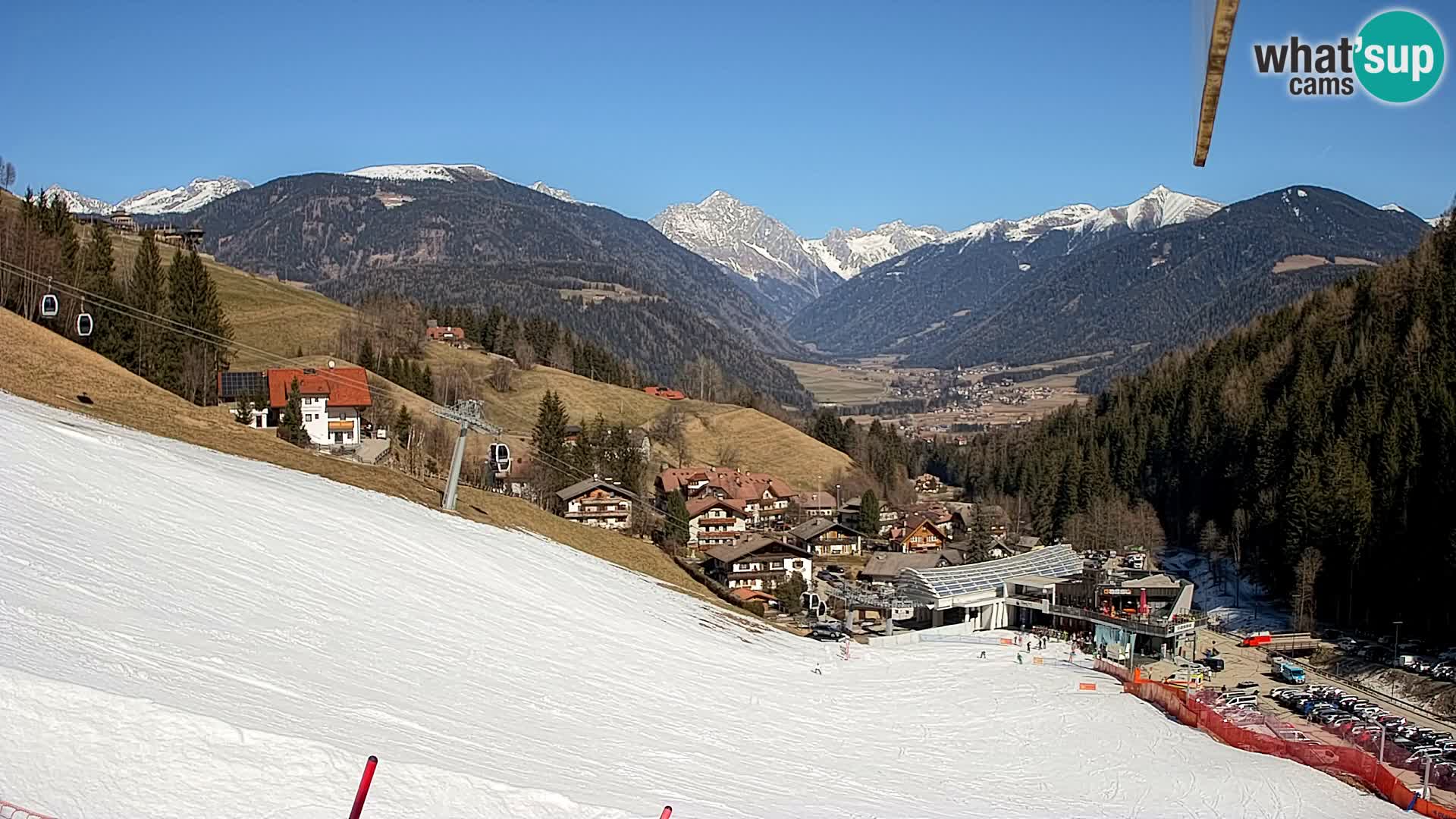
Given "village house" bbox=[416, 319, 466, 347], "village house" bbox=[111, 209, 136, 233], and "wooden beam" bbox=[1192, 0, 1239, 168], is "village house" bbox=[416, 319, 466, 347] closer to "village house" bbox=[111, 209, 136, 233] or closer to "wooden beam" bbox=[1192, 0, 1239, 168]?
"village house" bbox=[111, 209, 136, 233]

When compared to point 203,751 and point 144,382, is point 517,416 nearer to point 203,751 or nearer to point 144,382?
point 144,382

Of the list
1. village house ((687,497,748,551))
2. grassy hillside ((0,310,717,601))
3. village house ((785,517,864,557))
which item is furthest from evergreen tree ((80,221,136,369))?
village house ((785,517,864,557))

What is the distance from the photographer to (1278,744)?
26109 millimetres

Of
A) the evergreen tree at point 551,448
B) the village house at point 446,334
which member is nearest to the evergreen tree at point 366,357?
the evergreen tree at point 551,448

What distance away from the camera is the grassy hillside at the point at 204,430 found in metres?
36.6

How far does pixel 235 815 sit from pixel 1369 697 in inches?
1863

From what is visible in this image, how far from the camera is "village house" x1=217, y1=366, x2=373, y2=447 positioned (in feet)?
234

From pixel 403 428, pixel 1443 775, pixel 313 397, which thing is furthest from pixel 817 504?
pixel 1443 775

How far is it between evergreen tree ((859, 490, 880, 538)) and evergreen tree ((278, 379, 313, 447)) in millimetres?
43601

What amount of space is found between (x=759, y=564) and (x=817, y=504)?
28224mm

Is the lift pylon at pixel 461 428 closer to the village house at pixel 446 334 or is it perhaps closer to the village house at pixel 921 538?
the village house at pixel 921 538

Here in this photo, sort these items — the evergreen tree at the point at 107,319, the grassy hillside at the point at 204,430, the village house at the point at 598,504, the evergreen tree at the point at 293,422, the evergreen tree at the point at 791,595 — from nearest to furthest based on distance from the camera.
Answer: the grassy hillside at the point at 204,430
the evergreen tree at the point at 107,319
the evergreen tree at the point at 293,422
the evergreen tree at the point at 791,595
the village house at the point at 598,504

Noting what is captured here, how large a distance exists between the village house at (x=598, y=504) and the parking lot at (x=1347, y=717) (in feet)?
126

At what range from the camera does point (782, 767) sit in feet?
63.4
